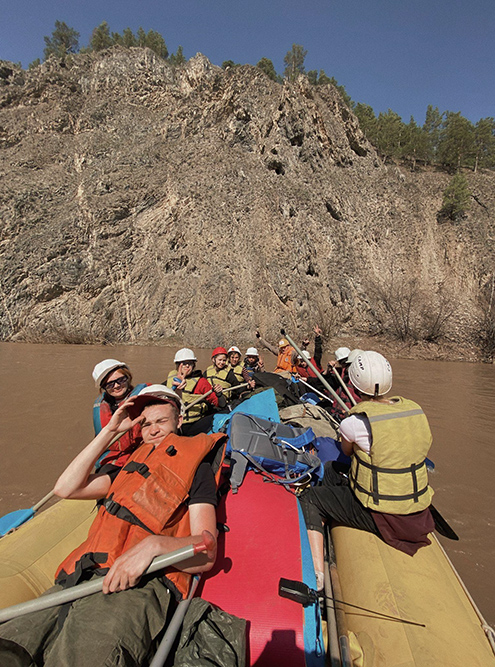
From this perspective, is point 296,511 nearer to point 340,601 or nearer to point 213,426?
point 340,601

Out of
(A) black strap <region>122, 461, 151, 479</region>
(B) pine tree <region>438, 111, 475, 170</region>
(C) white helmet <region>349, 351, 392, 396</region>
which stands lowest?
(A) black strap <region>122, 461, 151, 479</region>

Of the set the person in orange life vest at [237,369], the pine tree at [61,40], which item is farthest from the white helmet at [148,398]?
the pine tree at [61,40]

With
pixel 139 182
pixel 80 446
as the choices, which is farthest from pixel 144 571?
pixel 139 182

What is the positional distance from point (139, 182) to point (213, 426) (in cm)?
2003

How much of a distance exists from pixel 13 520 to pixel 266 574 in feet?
7.33

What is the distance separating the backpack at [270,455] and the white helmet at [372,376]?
118 cm

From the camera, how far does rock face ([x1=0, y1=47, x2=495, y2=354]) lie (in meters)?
17.7

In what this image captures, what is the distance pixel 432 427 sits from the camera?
6.43m

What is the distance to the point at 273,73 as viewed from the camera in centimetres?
3192

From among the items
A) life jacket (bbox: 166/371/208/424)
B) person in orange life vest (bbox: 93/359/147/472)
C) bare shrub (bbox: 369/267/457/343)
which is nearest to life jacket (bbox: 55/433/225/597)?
person in orange life vest (bbox: 93/359/147/472)

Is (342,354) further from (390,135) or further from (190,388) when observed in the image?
(390,135)

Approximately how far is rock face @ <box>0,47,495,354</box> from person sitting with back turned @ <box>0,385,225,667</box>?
1545cm

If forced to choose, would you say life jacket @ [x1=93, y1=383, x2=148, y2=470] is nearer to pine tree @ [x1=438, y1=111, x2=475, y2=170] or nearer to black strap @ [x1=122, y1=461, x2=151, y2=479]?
black strap @ [x1=122, y1=461, x2=151, y2=479]

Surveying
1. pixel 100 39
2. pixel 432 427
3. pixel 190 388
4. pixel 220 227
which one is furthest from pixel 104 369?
pixel 100 39
